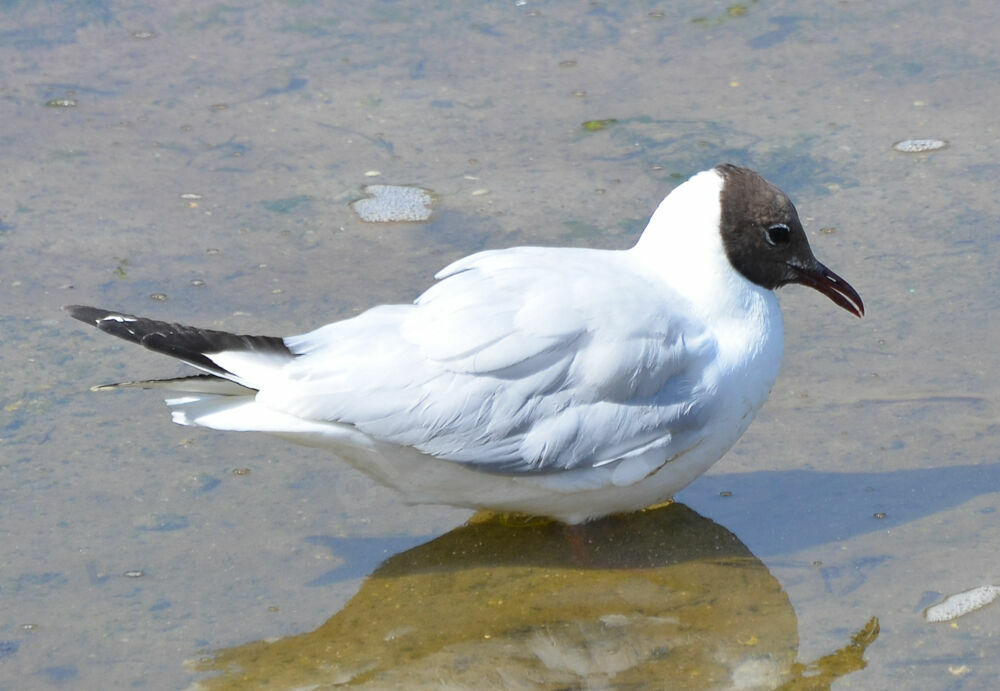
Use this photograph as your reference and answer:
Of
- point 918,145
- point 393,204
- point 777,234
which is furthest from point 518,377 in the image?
point 918,145

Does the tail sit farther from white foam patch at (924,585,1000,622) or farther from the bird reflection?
white foam patch at (924,585,1000,622)

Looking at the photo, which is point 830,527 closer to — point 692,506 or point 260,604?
point 692,506

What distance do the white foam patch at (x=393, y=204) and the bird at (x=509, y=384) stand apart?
5.41ft

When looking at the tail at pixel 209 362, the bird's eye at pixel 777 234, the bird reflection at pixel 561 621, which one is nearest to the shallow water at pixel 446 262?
the bird reflection at pixel 561 621

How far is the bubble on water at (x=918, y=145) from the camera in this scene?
6.04 m

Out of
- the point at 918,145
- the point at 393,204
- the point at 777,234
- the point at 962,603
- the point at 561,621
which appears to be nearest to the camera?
the point at 962,603

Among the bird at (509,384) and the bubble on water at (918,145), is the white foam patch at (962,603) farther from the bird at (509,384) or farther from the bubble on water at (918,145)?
the bubble on water at (918,145)

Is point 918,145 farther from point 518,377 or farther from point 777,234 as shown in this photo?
point 518,377

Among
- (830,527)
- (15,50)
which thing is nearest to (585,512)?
(830,527)

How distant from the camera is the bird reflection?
3.62 metres

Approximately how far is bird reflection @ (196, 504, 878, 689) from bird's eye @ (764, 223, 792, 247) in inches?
33.1

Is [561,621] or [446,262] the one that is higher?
[446,262]

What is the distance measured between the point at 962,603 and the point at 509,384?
131 cm

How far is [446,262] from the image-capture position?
213 inches
